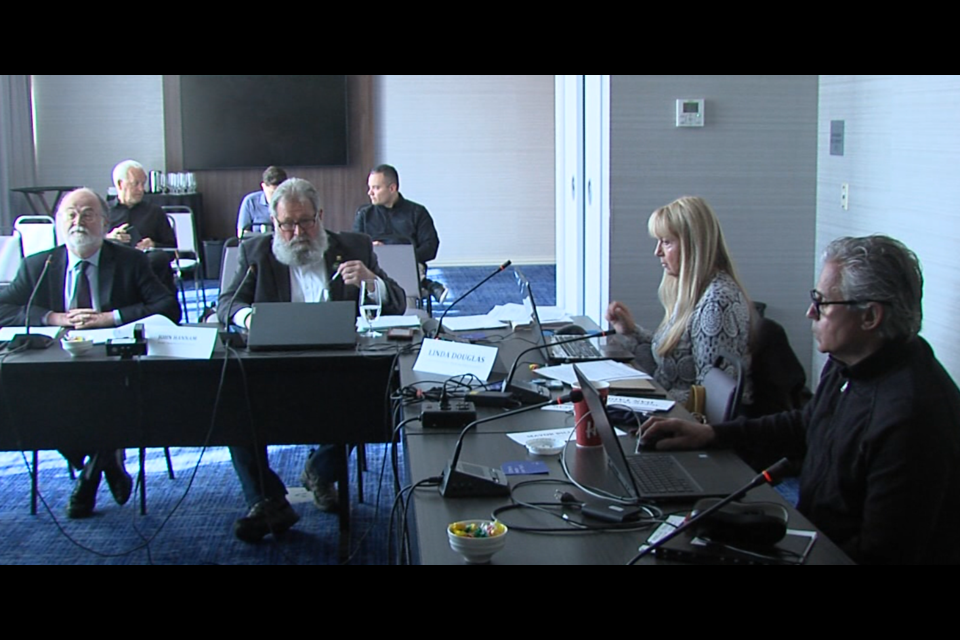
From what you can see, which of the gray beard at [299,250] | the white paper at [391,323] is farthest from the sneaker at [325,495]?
the gray beard at [299,250]

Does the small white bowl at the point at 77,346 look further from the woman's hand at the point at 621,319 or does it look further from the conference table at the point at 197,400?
the woman's hand at the point at 621,319

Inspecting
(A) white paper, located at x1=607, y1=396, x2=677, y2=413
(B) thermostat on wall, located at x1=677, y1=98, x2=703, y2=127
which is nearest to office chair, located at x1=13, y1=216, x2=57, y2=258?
(B) thermostat on wall, located at x1=677, y1=98, x2=703, y2=127

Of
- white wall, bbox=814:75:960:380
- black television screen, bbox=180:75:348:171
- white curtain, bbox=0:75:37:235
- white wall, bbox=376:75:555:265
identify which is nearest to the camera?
white wall, bbox=814:75:960:380

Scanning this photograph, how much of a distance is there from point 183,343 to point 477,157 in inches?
309

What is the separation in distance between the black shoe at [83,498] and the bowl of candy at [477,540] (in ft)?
7.97

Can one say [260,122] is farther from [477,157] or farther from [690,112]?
[690,112]

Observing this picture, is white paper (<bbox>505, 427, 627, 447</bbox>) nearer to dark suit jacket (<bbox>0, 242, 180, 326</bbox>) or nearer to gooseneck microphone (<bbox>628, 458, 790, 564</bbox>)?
gooseneck microphone (<bbox>628, 458, 790, 564</bbox>)

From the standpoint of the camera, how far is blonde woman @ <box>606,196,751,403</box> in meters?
2.98

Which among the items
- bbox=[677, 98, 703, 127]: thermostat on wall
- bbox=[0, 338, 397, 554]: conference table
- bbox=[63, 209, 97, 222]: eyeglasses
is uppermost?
bbox=[677, 98, 703, 127]: thermostat on wall

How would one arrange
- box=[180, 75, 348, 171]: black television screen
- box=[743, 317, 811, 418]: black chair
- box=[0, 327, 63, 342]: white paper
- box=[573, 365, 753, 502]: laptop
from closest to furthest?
box=[573, 365, 753, 502]: laptop → box=[743, 317, 811, 418]: black chair → box=[0, 327, 63, 342]: white paper → box=[180, 75, 348, 171]: black television screen

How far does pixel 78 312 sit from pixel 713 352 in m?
2.24

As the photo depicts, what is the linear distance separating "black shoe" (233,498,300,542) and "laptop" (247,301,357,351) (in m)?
0.57

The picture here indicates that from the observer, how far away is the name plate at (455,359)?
2.83 meters
